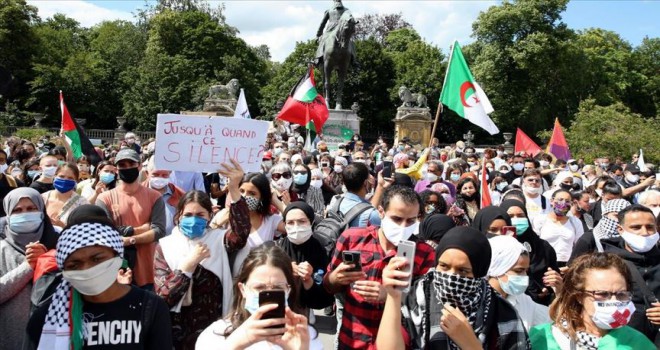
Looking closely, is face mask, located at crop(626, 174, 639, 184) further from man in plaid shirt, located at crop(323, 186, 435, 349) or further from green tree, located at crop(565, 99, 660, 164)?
green tree, located at crop(565, 99, 660, 164)

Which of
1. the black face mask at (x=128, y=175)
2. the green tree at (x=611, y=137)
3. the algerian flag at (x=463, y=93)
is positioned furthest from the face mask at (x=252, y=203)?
the green tree at (x=611, y=137)

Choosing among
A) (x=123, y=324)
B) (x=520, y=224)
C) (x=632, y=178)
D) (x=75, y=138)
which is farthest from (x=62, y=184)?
(x=632, y=178)

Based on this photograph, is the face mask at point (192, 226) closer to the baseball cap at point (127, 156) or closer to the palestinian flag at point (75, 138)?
the baseball cap at point (127, 156)

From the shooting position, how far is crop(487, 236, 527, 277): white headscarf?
11.8 feet

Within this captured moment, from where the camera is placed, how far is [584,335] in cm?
292

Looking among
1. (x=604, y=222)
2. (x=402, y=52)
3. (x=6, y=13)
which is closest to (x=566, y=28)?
(x=402, y=52)

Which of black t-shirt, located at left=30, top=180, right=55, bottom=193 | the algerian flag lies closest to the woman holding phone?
black t-shirt, located at left=30, top=180, right=55, bottom=193

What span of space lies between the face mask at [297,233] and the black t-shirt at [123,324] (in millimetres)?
1928

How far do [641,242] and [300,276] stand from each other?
265cm

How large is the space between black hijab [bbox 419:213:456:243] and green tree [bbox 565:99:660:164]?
2123 centimetres

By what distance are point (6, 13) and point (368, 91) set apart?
29617 millimetres

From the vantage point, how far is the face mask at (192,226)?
416 centimetres

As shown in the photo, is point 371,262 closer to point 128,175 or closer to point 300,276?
point 300,276

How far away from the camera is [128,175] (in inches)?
213
